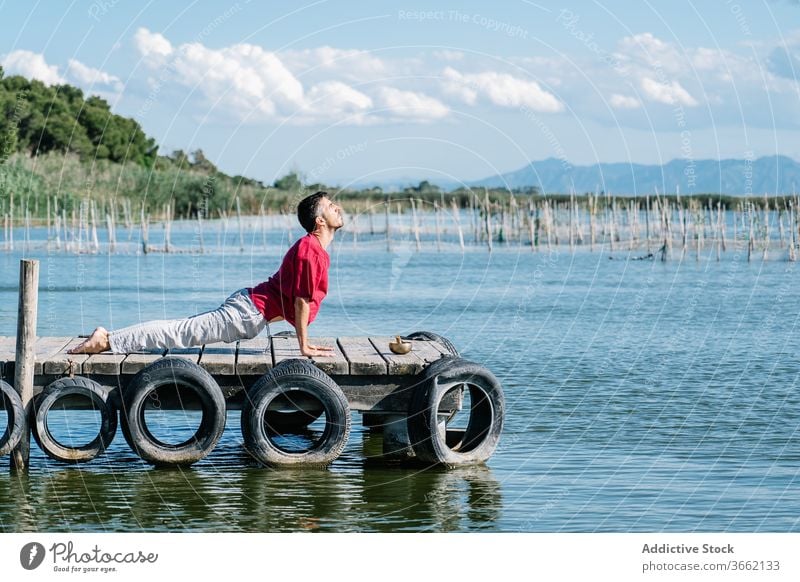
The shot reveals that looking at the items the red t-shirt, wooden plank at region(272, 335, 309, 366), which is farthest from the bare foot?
wooden plank at region(272, 335, 309, 366)

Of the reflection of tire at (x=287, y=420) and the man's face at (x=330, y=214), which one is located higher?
the man's face at (x=330, y=214)

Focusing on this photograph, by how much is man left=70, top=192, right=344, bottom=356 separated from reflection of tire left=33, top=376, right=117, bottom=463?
0.51 m

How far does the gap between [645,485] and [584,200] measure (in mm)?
113274

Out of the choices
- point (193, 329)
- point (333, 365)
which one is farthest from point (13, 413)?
point (333, 365)

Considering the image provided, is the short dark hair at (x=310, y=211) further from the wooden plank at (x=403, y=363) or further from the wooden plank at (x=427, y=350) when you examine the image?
the wooden plank at (x=427, y=350)

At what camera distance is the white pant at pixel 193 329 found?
13.7 m

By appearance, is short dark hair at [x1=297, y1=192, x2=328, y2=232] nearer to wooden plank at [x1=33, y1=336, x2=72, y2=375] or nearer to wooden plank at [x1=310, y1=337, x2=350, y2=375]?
wooden plank at [x1=310, y1=337, x2=350, y2=375]

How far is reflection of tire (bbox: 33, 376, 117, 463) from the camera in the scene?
42.8 feet

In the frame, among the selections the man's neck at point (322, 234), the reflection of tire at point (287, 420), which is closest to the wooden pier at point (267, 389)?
the man's neck at point (322, 234)

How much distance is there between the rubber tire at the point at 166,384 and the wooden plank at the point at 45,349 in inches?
33.8

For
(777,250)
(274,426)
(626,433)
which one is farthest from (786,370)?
(777,250)

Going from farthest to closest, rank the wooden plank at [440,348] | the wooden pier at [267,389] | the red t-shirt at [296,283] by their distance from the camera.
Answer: the wooden plank at [440,348] < the red t-shirt at [296,283] < the wooden pier at [267,389]

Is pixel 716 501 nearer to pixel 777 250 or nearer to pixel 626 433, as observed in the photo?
pixel 626 433

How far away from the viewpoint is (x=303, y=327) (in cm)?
1349
